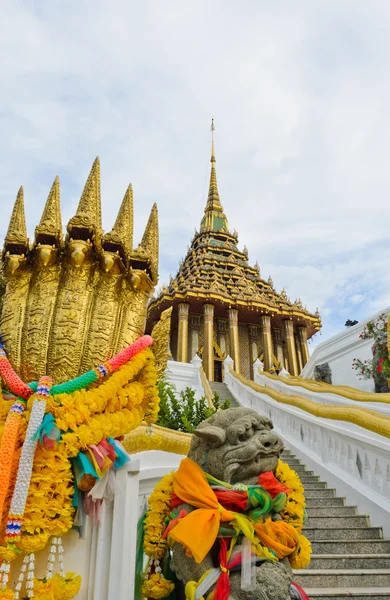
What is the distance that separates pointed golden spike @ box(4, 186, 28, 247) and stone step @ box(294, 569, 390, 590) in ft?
11.3

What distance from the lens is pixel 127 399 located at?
2.24 meters

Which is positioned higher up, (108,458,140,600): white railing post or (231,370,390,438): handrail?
(231,370,390,438): handrail

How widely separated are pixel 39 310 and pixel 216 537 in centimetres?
166

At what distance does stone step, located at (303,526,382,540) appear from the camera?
4.03m

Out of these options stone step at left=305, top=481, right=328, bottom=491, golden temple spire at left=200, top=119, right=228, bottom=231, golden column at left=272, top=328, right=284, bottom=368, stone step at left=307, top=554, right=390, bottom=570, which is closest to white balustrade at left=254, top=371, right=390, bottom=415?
stone step at left=305, top=481, right=328, bottom=491

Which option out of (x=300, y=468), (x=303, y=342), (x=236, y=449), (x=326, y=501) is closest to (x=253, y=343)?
(x=303, y=342)

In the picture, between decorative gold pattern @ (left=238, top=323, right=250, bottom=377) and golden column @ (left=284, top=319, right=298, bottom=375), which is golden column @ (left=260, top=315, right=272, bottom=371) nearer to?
decorative gold pattern @ (left=238, top=323, right=250, bottom=377)

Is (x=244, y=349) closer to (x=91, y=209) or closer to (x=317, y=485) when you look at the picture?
(x=317, y=485)

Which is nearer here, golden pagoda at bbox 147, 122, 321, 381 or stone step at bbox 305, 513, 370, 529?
stone step at bbox 305, 513, 370, 529

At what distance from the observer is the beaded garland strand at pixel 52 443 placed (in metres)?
1.80

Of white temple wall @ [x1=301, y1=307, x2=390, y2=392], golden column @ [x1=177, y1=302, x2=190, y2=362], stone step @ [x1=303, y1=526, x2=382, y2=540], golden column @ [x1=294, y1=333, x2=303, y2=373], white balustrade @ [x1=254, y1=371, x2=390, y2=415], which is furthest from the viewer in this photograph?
golden column @ [x1=294, y1=333, x2=303, y2=373]

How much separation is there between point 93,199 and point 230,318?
748 inches

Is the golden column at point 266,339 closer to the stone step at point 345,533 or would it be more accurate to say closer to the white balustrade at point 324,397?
the white balustrade at point 324,397

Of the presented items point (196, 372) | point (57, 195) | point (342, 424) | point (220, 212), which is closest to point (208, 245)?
point (220, 212)
